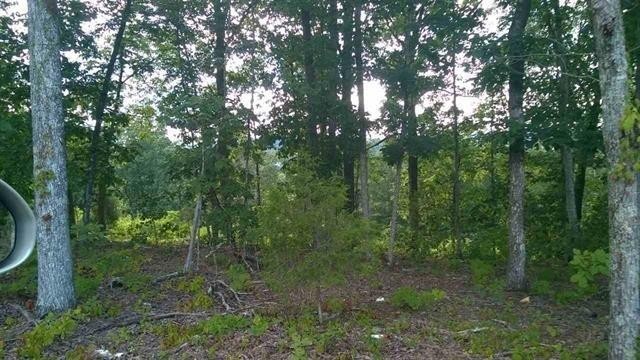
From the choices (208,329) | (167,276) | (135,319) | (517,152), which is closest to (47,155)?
(135,319)

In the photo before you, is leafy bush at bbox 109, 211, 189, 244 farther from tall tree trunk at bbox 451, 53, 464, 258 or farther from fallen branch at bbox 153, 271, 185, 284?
tall tree trunk at bbox 451, 53, 464, 258

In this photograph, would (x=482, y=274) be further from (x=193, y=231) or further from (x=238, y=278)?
(x=193, y=231)

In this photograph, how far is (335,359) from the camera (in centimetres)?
569

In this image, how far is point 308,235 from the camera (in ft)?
22.5

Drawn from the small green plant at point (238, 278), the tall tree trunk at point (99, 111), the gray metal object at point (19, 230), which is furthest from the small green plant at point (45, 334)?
the tall tree trunk at point (99, 111)

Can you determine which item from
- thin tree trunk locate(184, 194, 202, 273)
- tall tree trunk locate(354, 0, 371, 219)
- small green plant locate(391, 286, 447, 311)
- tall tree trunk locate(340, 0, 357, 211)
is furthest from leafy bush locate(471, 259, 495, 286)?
thin tree trunk locate(184, 194, 202, 273)

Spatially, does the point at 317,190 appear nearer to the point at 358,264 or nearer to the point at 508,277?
the point at 358,264

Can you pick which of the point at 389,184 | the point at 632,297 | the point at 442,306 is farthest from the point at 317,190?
the point at 389,184

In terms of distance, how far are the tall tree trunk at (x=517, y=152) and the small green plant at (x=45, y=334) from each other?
25.6 ft

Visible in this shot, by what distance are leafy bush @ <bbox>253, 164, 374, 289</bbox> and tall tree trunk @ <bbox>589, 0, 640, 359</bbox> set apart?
3216 mm

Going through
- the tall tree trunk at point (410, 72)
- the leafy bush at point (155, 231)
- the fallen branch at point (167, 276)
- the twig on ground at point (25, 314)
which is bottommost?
the twig on ground at point (25, 314)

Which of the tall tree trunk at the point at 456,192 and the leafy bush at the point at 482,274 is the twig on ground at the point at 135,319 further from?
the tall tree trunk at the point at 456,192

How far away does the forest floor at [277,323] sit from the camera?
234 inches

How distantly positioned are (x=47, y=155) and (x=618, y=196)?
26.0ft
